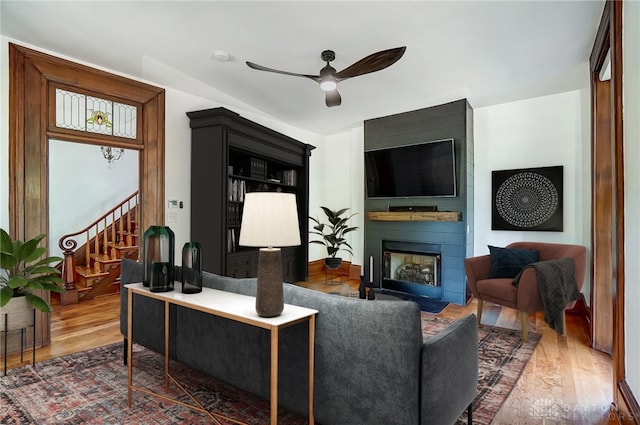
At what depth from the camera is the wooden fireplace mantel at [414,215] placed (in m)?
4.31

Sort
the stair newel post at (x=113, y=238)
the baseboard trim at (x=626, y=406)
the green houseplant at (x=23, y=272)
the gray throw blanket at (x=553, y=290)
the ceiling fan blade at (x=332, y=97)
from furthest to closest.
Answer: the stair newel post at (x=113, y=238) → the ceiling fan blade at (x=332, y=97) → the gray throw blanket at (x=553, y=290) → the green houseplant at (x=23, y=272) → the baseboard trim at (x=626, y=406)

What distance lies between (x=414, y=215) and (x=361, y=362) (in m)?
3.48

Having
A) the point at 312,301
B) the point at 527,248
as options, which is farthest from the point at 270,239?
the point at 527,248

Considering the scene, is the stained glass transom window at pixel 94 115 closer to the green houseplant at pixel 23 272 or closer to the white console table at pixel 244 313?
the green houseplant at pixel 23 272

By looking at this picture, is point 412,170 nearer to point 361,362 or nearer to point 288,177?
point 288,177

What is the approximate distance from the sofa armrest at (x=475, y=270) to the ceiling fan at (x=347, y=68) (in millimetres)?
2158

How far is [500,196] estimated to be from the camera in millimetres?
4449

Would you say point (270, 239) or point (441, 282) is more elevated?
point (270, 239)

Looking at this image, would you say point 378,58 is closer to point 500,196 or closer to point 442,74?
point 442,74

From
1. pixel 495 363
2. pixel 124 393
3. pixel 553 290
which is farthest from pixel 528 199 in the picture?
pixel 124 393

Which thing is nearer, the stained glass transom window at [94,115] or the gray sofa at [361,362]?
the gray sofa at [361,362]

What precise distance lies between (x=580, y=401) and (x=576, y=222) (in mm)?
2637

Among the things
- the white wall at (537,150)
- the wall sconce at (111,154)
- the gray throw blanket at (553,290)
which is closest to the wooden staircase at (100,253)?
the wall sconce at (111,154)

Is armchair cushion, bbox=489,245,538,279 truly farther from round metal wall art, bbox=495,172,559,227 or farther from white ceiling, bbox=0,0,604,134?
white ceiling, bbox=0,0,604,134
